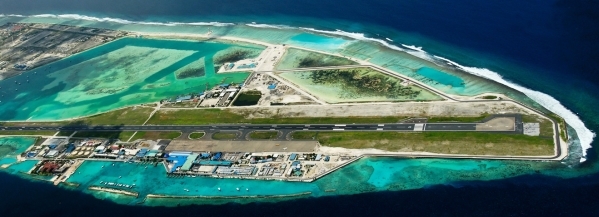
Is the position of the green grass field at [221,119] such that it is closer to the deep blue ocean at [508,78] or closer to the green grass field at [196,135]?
the green grass field at [196,135]

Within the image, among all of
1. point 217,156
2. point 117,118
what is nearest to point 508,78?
point 217,156

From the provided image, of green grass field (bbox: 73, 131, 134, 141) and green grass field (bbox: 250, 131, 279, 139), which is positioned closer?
green grass field (bbox: 250, 131, 279, 139)

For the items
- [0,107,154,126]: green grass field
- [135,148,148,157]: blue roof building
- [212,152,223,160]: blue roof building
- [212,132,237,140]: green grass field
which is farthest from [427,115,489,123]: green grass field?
[0,107,154,126]: green grass field

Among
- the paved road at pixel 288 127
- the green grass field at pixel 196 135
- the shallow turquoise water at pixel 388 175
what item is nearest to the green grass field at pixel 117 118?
the paved road at pixel 288 127

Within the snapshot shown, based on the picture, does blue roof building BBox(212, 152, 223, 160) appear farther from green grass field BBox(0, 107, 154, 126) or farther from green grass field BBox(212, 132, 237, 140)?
green grass field BBox(0, 107, 154, 126)

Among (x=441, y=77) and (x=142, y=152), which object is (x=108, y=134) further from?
(x=441, y=77)

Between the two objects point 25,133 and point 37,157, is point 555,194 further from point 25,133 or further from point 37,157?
point 25,133
